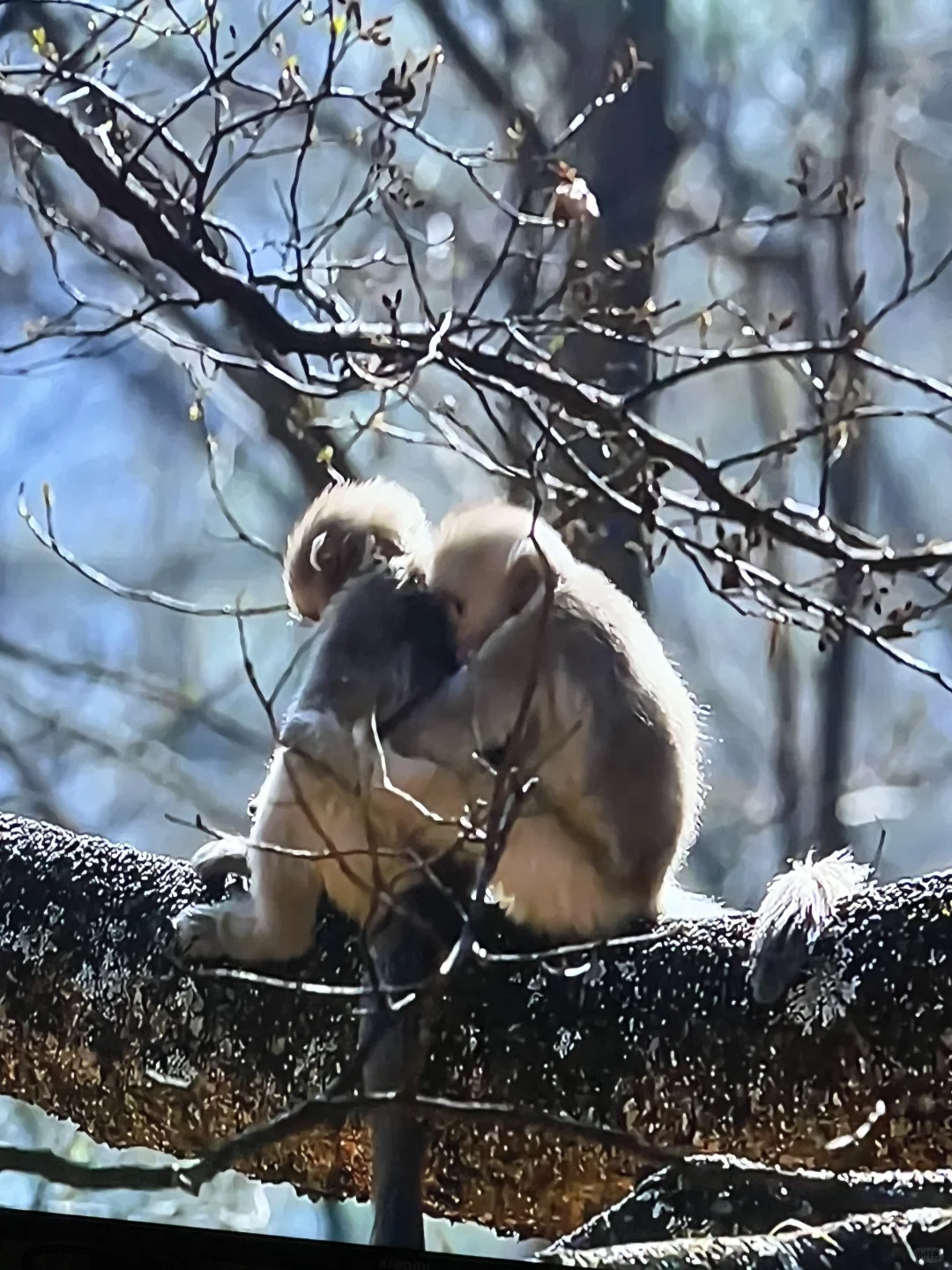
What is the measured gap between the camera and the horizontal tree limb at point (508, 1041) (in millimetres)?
1050

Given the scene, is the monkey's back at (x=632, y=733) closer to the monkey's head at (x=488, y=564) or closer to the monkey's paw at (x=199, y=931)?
the monkey's head at (x=488, y=564)

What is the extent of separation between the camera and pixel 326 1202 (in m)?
1.19

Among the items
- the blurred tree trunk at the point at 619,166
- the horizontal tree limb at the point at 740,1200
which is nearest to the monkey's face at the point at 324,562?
the blurred tree trunk at the point at 619,166

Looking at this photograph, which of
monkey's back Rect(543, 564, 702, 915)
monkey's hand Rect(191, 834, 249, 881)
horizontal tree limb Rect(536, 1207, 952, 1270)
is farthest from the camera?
monkey's hand Rect(191, 834, 249, 881)

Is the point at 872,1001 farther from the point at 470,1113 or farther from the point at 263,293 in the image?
the point at 263,293

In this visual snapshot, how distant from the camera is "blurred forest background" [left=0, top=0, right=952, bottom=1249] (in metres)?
1.13

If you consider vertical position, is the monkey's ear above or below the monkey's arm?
above

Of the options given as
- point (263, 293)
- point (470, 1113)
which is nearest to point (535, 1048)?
point (470, 1113)

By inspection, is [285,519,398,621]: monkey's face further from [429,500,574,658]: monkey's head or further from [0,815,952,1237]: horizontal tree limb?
[0,815,952,1237]: horizontal tree limb

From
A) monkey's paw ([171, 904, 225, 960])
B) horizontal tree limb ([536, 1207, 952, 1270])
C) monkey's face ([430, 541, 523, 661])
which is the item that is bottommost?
horizontal tree limb ([536, 1207, 952, 1270])

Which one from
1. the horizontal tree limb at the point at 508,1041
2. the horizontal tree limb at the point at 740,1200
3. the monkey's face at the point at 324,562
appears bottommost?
the horizontal tree limb at the point at 740,1200

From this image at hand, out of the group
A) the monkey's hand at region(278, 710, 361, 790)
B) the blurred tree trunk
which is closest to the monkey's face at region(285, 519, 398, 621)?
the monkey's hand at region(278, 710, 361, 790)

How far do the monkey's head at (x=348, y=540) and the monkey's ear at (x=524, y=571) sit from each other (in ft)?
0.30

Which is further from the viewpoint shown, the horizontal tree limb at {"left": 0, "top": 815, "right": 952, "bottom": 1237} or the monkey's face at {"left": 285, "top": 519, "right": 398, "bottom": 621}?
the monkey's face at {"left": 285, "top": 519, "right": 398, "bottom": 621}
